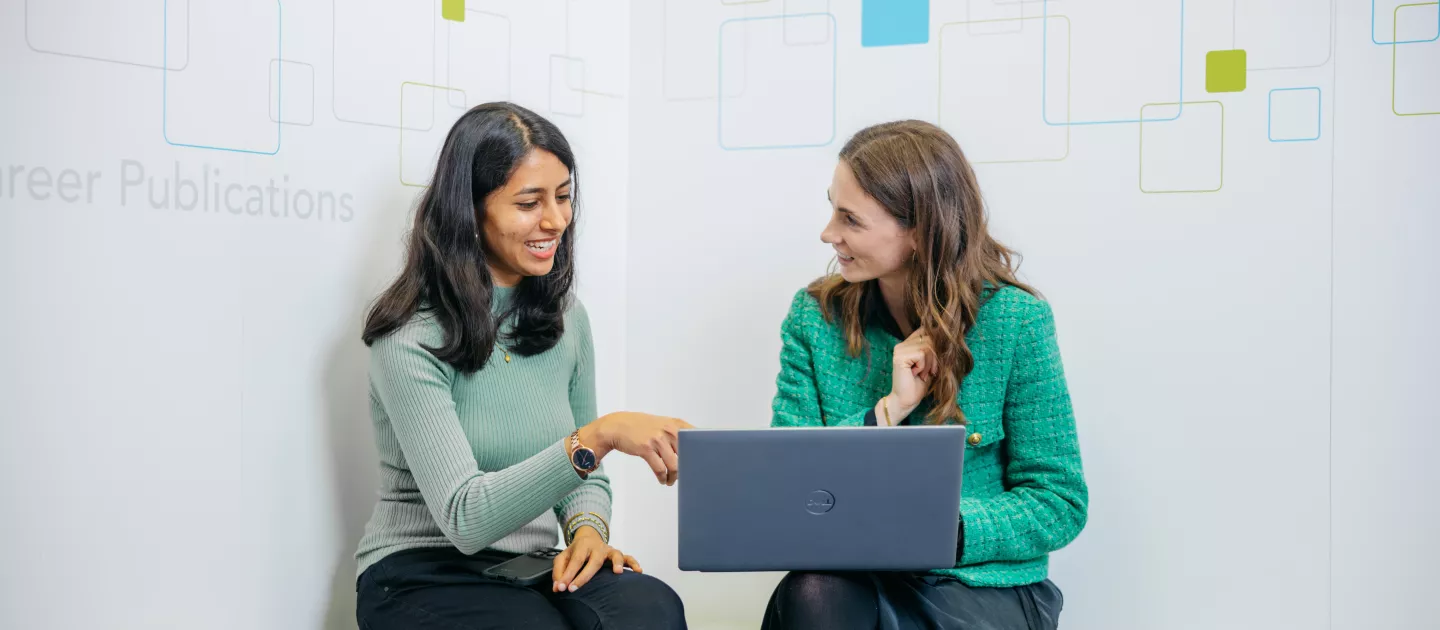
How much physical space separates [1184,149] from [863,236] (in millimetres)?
730

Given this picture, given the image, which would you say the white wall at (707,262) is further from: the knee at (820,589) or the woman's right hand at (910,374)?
the knee at (820,589)

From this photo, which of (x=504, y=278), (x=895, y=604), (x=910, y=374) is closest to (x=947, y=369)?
(x=910, y=374)

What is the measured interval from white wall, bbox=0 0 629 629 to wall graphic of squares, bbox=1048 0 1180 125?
1.19 meters

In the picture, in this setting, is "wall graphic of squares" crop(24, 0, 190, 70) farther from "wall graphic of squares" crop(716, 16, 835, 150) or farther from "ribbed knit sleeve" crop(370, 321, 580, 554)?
"wall graphic of squares" crop(716, 16, 835, 150)

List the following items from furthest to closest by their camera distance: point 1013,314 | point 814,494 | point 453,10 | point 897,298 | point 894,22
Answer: point 894,22, point 453,10, point 897,298, point 1013,314, point 814,494

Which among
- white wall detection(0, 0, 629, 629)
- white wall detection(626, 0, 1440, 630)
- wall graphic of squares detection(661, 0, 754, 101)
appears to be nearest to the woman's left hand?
white wall detection(0, 0, 629, 629)

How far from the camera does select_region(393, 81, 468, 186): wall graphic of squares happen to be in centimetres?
195

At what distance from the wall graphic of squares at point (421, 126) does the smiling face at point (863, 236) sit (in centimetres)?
73

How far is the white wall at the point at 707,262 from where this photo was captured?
4.87 feet

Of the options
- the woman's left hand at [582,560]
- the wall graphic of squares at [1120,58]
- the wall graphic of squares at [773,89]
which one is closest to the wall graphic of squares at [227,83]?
the woman's left hand at [582,560]

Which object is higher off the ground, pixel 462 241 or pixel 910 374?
pixel 462 241

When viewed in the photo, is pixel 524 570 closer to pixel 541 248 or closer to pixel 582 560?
pixel 582 560

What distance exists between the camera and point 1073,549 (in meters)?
2.13

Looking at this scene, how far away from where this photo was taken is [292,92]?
1.73m
